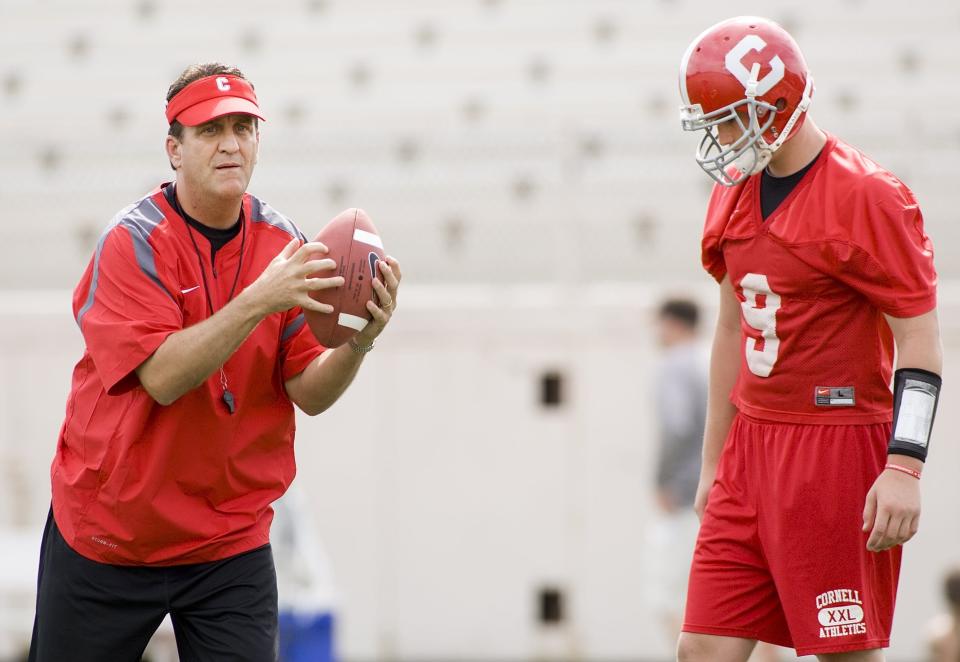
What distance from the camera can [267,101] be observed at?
35.6 feet

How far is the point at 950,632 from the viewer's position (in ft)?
19.3

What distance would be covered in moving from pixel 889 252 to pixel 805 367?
0.36 meters

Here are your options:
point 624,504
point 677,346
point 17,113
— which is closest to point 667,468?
point 677,346

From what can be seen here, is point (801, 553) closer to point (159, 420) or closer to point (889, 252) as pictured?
point (889, 252)

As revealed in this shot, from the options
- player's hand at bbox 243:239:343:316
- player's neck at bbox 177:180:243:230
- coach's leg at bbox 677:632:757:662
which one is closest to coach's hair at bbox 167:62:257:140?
player's neck at bbox 177:180:243:230

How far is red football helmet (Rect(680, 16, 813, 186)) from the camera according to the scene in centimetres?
299

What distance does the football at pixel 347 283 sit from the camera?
309 cm

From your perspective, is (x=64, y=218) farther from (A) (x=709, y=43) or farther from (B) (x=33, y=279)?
(A) (x=709, y=43)

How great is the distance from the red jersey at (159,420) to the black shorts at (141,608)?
0.16ft

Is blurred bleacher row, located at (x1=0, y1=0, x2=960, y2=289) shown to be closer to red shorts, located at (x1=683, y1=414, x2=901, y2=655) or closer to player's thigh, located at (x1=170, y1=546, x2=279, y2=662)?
red shorts, located at (x1=683, y1=414, x2=901, y2=655)

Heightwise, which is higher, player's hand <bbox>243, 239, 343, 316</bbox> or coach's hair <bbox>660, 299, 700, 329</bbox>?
player's hand <bbox>243, 239, 343, 316</bbox>

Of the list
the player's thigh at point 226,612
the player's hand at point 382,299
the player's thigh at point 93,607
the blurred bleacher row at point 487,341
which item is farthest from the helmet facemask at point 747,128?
the blurred bleacher row at point 487,341

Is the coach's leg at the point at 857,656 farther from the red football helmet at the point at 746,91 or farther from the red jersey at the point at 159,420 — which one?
the red jersey at the point at 159,420

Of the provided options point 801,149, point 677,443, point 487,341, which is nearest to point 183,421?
point 801,149
